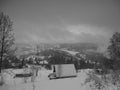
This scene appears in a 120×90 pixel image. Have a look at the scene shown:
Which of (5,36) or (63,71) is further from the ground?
(5,36)

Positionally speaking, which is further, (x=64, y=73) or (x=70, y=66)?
(x=70, y=66)

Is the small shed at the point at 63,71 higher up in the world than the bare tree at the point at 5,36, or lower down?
lower down

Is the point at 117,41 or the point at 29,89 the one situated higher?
the point at 117,41

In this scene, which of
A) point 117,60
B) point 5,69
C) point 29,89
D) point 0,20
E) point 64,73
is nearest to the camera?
point 29,89

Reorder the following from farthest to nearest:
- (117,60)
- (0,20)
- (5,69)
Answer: (117,60) < (5,69) < (0,20)

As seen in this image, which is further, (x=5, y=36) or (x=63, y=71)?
(x=63, y=71)

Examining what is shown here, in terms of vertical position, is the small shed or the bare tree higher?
the bare tree

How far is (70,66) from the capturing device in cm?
2650

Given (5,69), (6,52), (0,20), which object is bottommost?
(5,69)

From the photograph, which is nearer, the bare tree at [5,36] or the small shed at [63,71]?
the bare tree at [5,36]

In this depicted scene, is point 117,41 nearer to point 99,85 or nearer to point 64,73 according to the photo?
point 99,85

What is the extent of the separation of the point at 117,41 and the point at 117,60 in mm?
3386

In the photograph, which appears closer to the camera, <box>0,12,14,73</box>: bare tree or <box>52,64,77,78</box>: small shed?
<box>0,12,14,73</box>: bare tree

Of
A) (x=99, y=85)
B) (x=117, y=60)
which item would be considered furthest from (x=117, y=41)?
(x=99, y=85)
